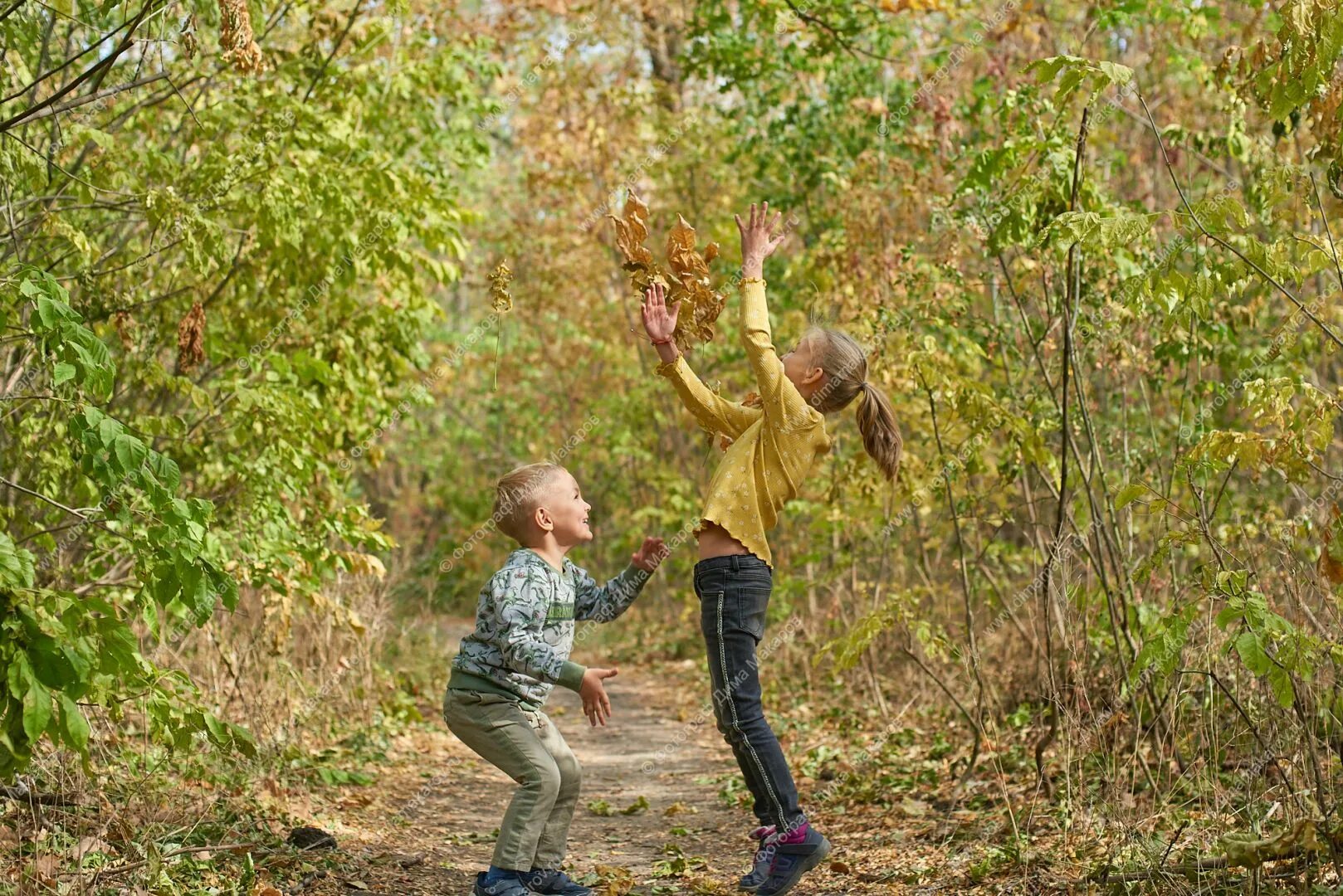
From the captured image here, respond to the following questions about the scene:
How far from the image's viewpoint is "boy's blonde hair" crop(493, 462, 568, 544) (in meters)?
3.85

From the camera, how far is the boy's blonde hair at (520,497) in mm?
3850

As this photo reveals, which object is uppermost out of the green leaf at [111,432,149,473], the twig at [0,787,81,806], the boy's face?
the green leaf at [111,432,149,473]

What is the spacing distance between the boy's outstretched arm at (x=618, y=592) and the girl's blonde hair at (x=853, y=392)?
728mm

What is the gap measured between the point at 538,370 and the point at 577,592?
404 inches

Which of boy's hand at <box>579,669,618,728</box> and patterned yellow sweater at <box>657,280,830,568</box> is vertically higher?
patterned yellow sweater at <box>657,280,830,568</box>

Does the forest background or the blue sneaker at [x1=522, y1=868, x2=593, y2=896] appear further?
the blue sneaker at [x1=522, y1=868, x2=593, y2=896]

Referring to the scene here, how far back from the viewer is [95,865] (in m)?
3.51

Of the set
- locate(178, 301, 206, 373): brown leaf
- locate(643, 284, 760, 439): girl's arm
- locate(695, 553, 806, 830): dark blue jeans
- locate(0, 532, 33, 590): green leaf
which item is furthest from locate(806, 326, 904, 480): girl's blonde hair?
locate(178, 301, 206, 373): brown leaf

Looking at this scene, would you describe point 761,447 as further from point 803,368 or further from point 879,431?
point 879,431

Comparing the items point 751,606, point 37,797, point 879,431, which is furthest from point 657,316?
point 37,797

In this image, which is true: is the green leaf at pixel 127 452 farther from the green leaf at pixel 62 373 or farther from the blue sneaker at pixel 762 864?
the blue sneaker at pixel 762 864

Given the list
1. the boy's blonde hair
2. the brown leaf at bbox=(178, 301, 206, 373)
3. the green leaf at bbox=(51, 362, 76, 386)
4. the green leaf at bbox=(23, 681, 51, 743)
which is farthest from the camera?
the brown leaf at bbox=(178, 301, 206, 373)

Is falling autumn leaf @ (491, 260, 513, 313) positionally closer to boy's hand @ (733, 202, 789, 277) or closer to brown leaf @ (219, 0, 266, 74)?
boy's hand @ (733, 202, 789, 277)

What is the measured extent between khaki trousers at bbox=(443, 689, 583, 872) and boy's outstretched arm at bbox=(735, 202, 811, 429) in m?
1.21
